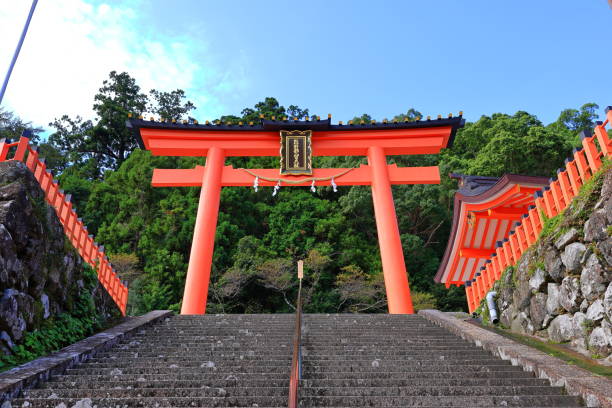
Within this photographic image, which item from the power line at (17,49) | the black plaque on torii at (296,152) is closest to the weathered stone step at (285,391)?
the power line at (17,49)

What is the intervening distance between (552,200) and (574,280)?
5.45 feet

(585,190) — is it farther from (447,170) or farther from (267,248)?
(447,170)

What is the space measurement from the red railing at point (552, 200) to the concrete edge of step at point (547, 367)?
144cm

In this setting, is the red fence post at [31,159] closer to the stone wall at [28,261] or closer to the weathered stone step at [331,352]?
the stone wall at [28,261]

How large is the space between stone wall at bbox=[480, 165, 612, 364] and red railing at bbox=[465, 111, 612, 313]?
0.28m

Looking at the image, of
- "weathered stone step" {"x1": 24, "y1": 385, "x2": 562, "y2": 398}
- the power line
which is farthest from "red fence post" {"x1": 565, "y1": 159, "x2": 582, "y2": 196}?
the power line

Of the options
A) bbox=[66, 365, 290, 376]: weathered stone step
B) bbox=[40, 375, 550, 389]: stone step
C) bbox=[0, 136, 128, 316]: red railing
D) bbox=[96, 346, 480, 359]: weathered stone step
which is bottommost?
bbox=[40, 375, 550, 389]: stone step

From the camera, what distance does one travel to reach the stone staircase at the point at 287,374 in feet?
10.2

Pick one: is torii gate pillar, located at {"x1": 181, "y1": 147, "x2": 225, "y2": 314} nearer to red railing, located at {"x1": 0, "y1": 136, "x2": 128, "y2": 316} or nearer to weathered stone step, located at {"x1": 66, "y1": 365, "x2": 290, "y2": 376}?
red railing, located at {"x1": 0, "y1": 136, "x2": 128, "y2": 316}

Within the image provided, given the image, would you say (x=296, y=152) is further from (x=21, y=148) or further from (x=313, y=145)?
(x=21, y=148)

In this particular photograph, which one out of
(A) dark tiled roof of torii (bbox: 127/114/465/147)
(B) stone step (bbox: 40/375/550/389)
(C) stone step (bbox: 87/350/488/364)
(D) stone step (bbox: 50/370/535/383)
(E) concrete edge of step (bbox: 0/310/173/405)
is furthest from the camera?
(A) dark tiled roof of torii (bbox: 127/114/465/147)

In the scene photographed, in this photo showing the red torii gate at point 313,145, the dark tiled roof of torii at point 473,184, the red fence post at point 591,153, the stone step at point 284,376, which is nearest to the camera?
the stone step at point 284,376

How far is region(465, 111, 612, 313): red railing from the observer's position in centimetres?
483

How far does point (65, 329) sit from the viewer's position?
4.71 m
